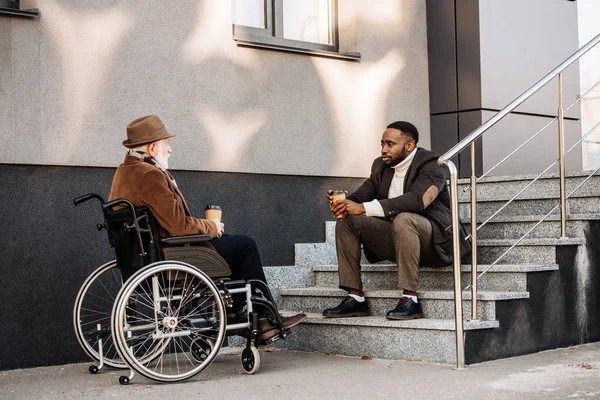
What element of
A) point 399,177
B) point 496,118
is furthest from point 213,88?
point 496,118

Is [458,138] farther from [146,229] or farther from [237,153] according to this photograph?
[146,229]

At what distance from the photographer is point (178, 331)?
188 inches

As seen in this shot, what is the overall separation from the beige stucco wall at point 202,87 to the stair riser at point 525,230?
1.20 metres

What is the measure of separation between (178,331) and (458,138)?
3496mm

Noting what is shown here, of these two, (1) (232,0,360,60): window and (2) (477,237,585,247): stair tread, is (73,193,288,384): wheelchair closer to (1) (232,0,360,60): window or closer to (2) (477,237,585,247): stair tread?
(2) (477,237,585,247): stair tread

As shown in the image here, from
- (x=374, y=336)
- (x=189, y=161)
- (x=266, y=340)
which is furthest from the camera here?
(x=189, y=161)

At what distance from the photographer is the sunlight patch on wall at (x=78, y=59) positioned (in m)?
5.56

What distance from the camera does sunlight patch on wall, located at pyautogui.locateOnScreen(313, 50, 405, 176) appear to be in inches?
276

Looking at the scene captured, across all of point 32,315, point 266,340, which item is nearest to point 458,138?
point 266,340

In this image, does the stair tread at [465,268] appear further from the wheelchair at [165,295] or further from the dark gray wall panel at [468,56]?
the dark gray wall panel at [468,56]

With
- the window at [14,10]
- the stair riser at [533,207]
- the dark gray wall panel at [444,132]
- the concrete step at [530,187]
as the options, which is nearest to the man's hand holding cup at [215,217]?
the window at [14,10]

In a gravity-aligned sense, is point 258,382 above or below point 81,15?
below

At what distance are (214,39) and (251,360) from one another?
Result: 2.41 m

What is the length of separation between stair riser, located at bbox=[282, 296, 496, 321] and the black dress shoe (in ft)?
0.30
